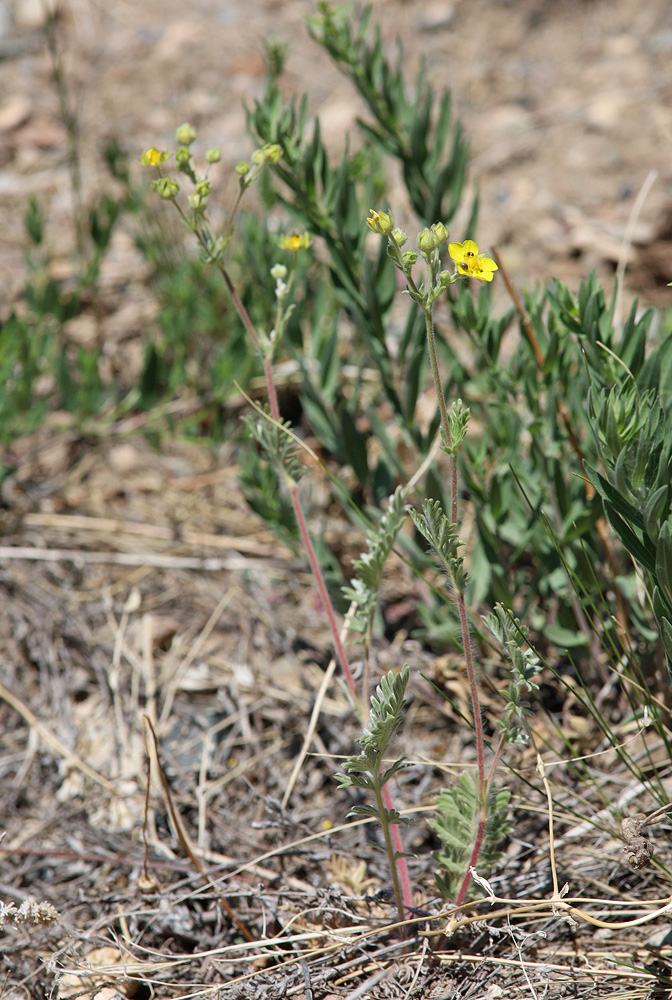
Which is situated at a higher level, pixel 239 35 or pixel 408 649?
pixel 239 35

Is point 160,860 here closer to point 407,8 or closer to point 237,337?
point 237,337

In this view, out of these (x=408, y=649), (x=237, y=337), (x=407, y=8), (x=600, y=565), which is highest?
(x=407, y=8)

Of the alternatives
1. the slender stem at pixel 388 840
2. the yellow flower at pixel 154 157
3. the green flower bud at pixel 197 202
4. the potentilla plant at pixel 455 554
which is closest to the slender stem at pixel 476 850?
the potentilla plant at pixel 455 554

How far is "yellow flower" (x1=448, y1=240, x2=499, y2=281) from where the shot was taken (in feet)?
3.70

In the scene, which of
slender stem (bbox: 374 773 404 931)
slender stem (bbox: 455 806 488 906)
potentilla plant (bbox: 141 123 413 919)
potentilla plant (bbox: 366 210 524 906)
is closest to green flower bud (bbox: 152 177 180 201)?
potentilla plant (bbox: 141 123 413 919)

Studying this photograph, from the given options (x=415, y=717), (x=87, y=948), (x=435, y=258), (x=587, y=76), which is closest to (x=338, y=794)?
(x=415, y=717)

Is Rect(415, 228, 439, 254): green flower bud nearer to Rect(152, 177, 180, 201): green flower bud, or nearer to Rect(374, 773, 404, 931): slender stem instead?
Rect(152, 177, 180, 201): green flower bud

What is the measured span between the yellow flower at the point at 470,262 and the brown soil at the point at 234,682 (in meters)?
0.93

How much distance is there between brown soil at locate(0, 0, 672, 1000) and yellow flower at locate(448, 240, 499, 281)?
3.06ft

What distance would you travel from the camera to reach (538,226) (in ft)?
10.8

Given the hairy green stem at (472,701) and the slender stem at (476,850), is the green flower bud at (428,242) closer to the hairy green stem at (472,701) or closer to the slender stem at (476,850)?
the hairy green stem at (472,701)

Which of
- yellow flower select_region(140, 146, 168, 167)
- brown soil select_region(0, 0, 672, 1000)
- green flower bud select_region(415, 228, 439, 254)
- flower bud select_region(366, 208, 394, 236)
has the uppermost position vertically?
yellow flower select_region(140, 146, 168, 167)

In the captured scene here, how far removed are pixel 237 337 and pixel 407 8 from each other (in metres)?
2.89

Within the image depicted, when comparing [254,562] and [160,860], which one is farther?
[254,562]
